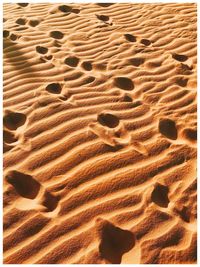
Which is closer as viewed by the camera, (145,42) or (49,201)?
(49,201)

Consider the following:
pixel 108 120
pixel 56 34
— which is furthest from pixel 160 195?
pixel 56 34

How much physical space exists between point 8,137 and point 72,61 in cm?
160

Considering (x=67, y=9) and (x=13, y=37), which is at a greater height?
(x=67, y=9)

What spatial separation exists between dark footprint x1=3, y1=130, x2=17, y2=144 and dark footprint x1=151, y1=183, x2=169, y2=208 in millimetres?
1358

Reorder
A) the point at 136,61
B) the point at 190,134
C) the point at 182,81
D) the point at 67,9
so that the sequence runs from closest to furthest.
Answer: the point at 190,134
the point at 182,81
the point at 136,61
the point at 67,9

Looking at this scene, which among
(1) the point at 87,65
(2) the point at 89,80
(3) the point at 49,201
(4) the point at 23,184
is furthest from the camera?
(1) the point at 87,65

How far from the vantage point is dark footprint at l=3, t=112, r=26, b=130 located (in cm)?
322

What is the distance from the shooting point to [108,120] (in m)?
3.38

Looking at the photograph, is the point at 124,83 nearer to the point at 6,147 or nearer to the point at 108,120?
the point at 108,120

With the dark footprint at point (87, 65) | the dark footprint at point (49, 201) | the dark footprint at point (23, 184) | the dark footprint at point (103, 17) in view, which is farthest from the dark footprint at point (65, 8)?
the dark footprint at point (49, 201)

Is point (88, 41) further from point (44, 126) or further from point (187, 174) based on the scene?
point (187, 174)

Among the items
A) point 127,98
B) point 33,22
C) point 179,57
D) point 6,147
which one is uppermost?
point 33,22

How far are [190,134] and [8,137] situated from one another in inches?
70.2

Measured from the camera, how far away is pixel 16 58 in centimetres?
427
